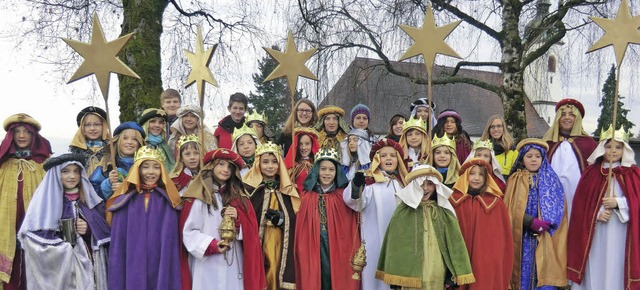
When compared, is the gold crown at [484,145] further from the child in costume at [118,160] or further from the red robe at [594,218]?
the child in costume at [118,160]

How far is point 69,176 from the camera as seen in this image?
5352mm

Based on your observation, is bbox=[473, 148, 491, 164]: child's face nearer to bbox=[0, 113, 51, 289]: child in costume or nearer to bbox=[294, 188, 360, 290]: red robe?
bbox=[294, 188, 360, 290]: red robe

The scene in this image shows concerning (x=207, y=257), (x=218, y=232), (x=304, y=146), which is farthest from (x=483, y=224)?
(x=207, y=257)

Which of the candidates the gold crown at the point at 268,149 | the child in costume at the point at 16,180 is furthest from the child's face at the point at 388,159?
the child in costume at the point at 16,180

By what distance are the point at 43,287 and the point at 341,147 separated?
367 cm

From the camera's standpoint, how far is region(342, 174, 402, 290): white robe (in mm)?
6094

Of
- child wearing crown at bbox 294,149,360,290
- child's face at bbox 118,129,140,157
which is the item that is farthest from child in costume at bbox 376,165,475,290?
child's face at bbox 118,129,140,157

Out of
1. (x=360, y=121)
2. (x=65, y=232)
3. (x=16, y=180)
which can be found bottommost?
(x=65, y=232)

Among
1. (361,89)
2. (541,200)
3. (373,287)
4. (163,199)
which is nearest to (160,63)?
(361,89)

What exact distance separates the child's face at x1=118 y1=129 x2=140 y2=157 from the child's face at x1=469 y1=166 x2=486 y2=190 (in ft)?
11.6

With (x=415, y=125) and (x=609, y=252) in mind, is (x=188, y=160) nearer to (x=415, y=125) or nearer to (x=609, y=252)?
(x=415, y=125)

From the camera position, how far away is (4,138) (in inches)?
232

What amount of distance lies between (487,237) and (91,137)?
14.2ft

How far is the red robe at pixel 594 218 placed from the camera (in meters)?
5.95
